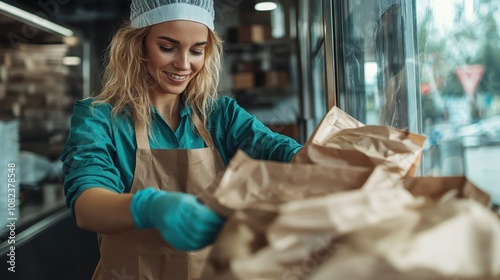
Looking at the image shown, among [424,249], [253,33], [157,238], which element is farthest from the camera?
[253,33]

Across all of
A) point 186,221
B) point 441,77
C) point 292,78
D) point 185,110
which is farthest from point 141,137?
point 292,78

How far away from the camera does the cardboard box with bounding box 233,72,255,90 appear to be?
5.59 m

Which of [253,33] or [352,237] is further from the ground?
[253,33]

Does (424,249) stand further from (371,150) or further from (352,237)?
(371,150)

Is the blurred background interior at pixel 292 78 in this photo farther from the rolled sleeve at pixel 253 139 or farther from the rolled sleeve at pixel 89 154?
the rolled sleeve at pixel 89 154

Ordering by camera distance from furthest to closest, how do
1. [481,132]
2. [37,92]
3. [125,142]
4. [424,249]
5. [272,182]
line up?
1. [37,92]
2. [125,142]
3. [481,132]
4. [272,182]
5. [424,249]

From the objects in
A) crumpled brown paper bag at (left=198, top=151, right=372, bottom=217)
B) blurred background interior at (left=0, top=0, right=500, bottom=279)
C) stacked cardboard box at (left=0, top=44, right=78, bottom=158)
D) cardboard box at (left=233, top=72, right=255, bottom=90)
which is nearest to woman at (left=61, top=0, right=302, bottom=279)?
crumpled brown paper bag at (left=198, top=151, right=372, bottom=217)

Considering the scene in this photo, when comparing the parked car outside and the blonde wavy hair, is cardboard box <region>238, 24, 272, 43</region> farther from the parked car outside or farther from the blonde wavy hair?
the parked car outside

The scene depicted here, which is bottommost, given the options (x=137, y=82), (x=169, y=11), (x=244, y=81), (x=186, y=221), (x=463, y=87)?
(x=186, y=221)

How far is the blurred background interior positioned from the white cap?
0.56 meters

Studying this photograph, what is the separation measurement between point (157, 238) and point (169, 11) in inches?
26.1

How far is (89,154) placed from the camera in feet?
3.89

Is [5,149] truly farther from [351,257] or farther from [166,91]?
[351,257]

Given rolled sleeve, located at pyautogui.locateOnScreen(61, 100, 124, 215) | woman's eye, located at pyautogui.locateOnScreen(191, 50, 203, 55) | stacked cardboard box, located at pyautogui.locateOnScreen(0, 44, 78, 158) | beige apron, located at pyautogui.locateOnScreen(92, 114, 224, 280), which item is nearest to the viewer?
rolled sleeve, located at pyautogui.locateOnScreen(61, 100, 124, 215)
